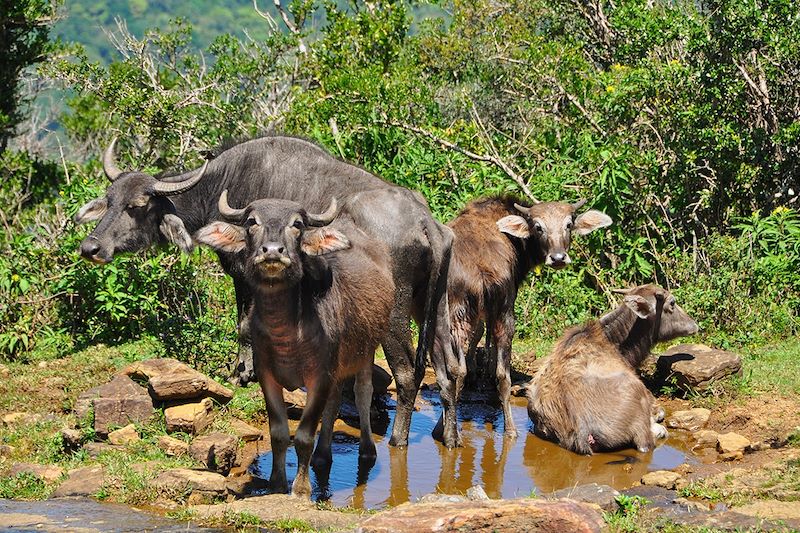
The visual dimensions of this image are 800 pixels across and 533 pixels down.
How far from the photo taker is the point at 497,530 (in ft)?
17.7

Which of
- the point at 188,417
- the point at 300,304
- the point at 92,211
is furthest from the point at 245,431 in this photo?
the point at 92,211

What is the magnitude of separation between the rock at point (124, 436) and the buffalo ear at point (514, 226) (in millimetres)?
4032

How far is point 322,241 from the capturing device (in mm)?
6832

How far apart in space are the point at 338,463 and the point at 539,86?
8.23m

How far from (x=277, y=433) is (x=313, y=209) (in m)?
2.63

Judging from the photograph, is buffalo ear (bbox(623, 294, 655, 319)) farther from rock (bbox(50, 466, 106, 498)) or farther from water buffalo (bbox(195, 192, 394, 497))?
rock (bbox(50, 466, 106, 498))

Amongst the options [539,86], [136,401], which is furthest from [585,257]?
[136,401]

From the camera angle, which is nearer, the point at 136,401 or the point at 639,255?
the point at 136,401

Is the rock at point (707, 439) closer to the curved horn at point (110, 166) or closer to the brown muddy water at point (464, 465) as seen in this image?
the brown muddy water at point (464, 465)

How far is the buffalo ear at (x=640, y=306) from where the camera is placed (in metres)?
9.37

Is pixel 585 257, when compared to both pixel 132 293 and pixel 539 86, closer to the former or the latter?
pixel 539 86

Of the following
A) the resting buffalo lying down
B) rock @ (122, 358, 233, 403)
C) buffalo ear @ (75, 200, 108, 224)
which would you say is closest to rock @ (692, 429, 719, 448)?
the resting buffalo lying down

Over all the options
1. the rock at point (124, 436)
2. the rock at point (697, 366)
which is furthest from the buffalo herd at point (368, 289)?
→ the rock at point (124, 436)

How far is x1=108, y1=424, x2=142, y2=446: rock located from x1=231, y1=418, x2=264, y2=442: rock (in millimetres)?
816
